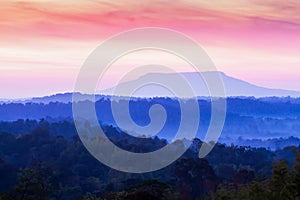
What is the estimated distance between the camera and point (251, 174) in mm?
43312

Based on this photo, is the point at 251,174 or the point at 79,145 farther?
the point at 79,145

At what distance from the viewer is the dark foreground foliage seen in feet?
63.1

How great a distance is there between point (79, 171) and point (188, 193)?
20.6 m

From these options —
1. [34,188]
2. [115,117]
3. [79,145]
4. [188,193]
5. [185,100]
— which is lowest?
[34,188]

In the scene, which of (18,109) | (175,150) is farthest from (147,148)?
(18,109)

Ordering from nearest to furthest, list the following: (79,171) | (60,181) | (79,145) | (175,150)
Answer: (60,181), (79,171), (79,145), (175,150)

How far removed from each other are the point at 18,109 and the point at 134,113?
128ft

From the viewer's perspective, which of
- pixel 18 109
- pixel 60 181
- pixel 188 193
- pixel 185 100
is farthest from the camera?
pixel 185 100

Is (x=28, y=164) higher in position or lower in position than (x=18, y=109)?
lower

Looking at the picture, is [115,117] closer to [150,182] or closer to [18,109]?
[18,109]

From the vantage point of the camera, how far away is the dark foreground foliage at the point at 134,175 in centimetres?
1922

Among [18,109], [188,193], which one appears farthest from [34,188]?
[18,109]

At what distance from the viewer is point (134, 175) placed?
5453cm

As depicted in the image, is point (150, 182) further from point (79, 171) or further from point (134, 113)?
point (134, 113)
